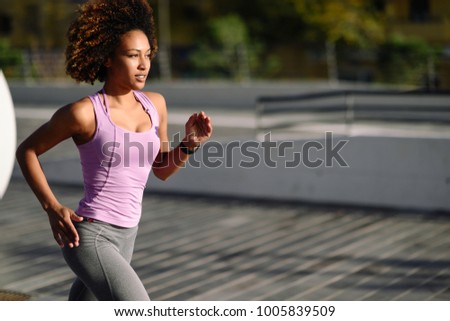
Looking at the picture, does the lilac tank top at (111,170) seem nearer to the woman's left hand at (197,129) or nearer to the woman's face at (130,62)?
the woman's face at (130,62)

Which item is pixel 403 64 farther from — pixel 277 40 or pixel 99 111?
pixel 277 40

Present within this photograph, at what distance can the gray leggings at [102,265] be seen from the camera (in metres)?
3.40

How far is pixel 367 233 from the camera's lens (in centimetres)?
844

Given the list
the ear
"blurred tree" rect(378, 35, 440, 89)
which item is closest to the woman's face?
the ear

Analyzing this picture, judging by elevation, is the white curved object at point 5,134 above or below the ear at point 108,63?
below

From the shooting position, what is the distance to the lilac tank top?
3.45 metres

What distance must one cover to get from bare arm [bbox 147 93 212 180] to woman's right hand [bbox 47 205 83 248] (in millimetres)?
561

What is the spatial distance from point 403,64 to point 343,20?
1567cm

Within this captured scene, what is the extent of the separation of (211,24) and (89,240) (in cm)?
3214

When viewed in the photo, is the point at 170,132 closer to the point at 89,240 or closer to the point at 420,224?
the point at 420,224

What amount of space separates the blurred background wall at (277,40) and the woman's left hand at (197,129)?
342 inches

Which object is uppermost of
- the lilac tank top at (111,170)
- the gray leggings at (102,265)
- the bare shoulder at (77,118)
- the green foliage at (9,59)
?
the green foliage at (9,59)

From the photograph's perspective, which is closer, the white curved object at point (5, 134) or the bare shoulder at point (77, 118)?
the bare shoulder at point (77, 118)
